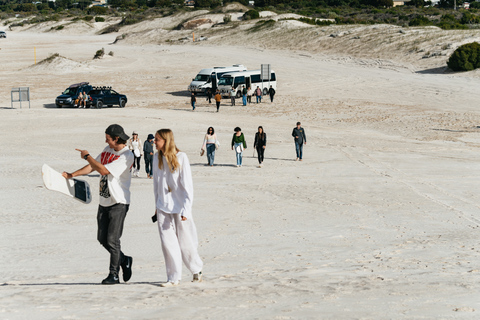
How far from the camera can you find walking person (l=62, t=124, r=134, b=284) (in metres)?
6.69

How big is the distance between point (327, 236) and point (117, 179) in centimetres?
468

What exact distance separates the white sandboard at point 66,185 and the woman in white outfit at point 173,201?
0.92 metres

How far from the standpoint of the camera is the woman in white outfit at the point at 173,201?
6.50m

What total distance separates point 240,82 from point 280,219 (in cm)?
2751

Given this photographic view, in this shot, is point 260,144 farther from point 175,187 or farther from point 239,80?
point 239,80

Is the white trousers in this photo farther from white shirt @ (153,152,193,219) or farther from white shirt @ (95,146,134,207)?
white shirt @ (95,146,134,207)

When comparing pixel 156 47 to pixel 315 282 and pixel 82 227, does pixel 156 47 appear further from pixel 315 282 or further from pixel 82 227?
pixel 315 282

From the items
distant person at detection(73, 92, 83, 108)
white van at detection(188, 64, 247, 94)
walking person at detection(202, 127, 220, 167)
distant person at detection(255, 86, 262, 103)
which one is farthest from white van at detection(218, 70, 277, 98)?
walking person at detection(202, 127, 220, 167)

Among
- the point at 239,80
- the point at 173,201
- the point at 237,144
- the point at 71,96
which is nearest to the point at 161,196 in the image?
the point at 173,201

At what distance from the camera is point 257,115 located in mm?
33156

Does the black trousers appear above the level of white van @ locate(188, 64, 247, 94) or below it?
below

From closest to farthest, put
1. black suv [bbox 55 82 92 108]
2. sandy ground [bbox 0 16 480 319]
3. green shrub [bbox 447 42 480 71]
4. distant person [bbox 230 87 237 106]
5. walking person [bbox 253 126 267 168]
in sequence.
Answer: sandy ground [bbox 0 16 480 319] < walking person [bbox 253 126 267 168] < black suv [bbox 55 82 92 108] < distant person [bbox 230 87 237 106] < green shrub [bbox 447 42 480 71]

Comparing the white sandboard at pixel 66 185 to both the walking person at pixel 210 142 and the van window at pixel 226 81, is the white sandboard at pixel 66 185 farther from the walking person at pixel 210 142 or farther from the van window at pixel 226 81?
the van window at pixel 226 81

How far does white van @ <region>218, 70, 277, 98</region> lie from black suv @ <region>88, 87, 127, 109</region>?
6816 mm
